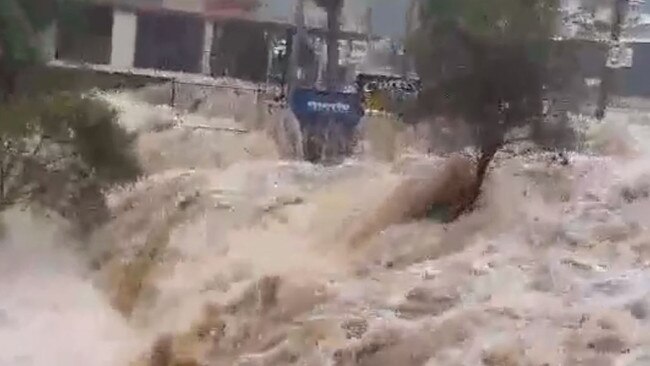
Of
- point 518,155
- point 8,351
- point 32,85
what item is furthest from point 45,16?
point 518,155

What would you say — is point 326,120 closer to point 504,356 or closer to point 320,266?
point 320,266

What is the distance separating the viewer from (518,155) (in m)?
2.12

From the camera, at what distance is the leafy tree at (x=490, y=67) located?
204cm

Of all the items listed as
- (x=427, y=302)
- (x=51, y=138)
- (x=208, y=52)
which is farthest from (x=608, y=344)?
(x=51, y=138)

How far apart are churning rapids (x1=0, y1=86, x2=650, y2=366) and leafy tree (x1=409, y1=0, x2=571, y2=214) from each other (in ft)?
0.22

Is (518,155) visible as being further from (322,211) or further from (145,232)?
(145,232)

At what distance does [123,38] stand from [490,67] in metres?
0.60

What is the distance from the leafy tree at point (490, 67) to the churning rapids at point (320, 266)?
0.07m

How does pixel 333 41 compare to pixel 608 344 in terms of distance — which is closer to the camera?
pixel 608 344

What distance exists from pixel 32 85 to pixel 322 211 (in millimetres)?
510

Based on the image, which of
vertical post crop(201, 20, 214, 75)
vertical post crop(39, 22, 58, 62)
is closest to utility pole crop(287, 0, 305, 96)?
vertical post crop(201, 20, 214, 75)

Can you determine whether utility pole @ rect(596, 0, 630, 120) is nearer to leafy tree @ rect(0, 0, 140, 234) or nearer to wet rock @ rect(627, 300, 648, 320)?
wet rock @ rect(627, 300, 648, 320)

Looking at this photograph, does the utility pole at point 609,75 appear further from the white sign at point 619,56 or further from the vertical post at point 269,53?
the vertical post at point 269,53

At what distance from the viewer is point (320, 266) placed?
6.65ft
